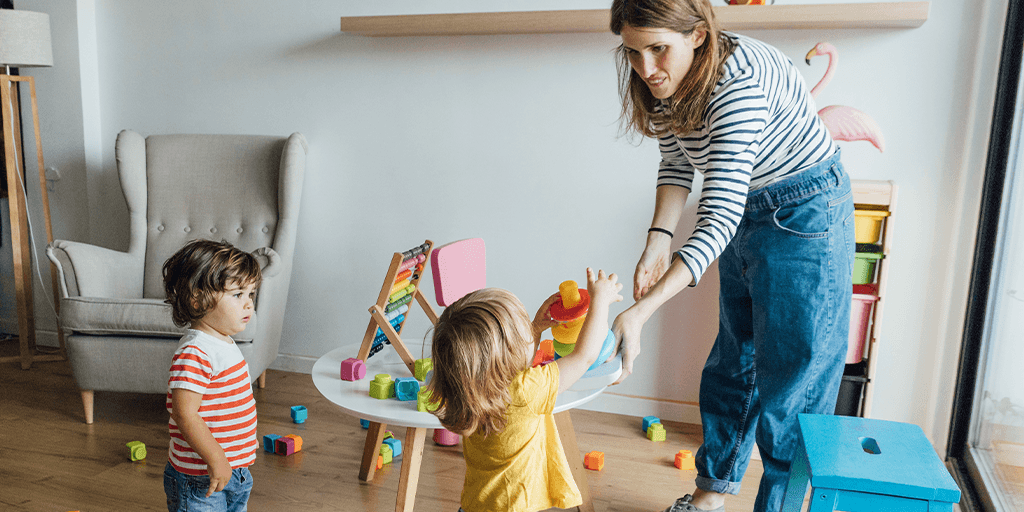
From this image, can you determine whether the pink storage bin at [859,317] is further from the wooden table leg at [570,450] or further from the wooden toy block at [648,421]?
the wooden table leg at [570,450]

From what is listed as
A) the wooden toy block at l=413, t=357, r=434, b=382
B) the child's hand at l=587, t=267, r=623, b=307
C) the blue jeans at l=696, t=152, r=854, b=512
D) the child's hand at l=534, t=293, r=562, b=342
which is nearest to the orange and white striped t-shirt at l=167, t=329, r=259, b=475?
the wooden toy block at l=413, t=357, r=434, b=382

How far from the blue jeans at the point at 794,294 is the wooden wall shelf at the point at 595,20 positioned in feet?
2.78

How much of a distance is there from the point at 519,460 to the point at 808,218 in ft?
2.51

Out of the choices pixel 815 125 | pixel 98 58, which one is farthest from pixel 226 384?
pixel 98 58

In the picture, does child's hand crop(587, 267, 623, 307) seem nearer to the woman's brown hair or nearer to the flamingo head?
the woman's brown hair

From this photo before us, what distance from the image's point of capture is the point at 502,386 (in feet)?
3.80

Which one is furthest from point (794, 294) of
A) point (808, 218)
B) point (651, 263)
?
point (651, 263)

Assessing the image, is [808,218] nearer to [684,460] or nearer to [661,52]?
[661,52]

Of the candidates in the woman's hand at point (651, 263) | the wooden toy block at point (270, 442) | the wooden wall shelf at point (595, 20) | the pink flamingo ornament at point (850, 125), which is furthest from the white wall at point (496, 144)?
the woman's hand at point (651, 263)

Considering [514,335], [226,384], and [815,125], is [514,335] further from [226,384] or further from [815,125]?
[815,125]

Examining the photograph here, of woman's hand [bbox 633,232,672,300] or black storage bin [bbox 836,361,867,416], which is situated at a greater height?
woman's hand [bbox 633,232,672,300]

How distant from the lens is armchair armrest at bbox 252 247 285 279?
2459 mm

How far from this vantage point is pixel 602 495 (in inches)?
78.5

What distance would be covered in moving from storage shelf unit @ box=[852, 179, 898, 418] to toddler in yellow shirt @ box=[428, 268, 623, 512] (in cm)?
124
